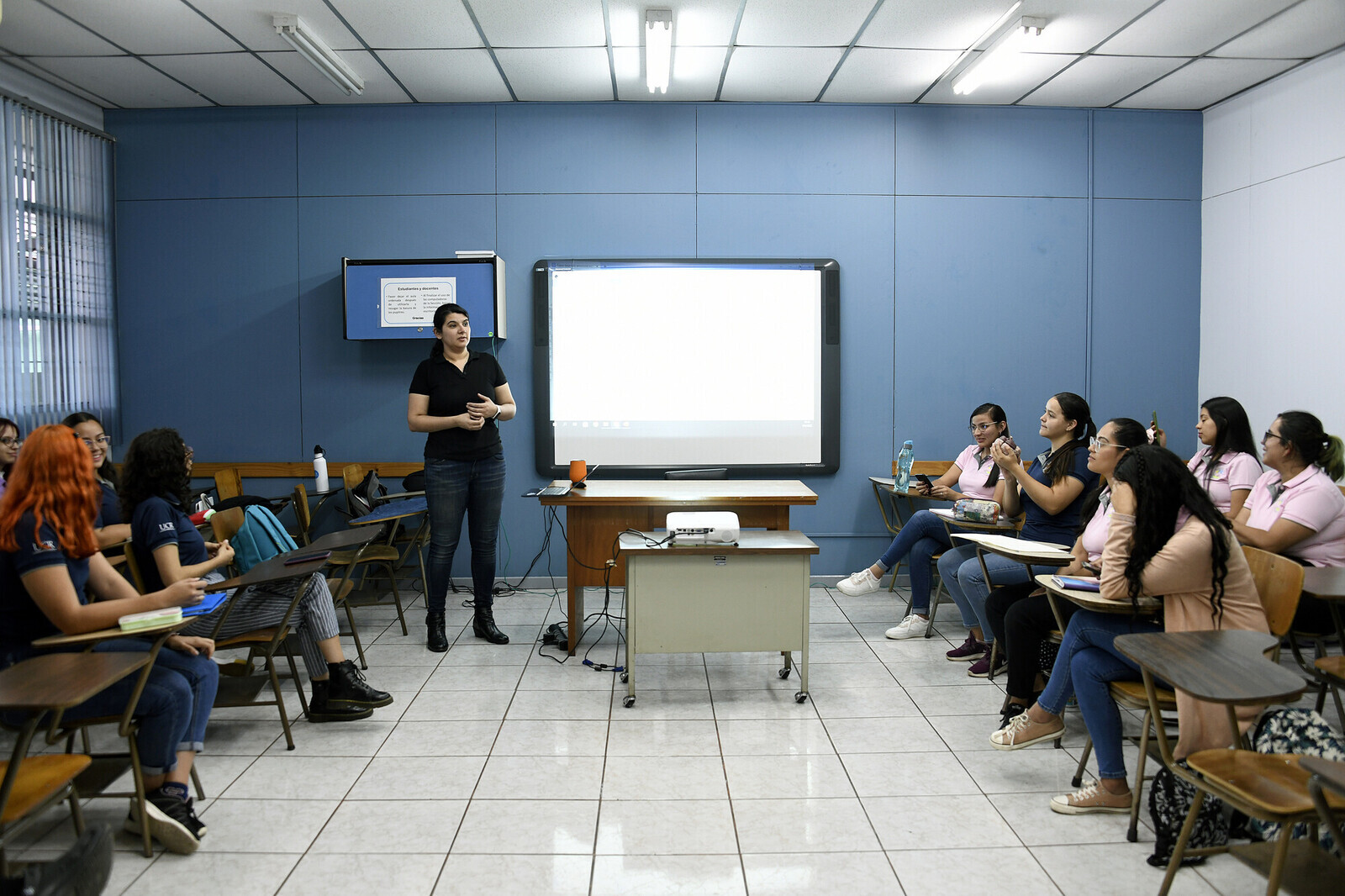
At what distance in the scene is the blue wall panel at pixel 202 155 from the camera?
5.24m

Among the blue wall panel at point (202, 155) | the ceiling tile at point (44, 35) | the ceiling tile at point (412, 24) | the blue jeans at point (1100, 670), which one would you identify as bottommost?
the blue jeans at point (1100, 670)

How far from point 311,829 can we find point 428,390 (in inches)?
88.7

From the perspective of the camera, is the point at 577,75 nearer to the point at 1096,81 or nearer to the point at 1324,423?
the point at 1096,81

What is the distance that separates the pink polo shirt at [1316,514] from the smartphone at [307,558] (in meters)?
3.71

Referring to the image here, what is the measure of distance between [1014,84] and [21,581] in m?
5.47

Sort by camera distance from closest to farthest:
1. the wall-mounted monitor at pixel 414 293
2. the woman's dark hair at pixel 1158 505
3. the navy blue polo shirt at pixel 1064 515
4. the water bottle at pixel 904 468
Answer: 1. the woman's dark hair at pixel 1158 505
2. the navy blue polo shirt at pixel 1064 515
3. the water bottle at pixel 904 468
4. the wall-mounted monitor at pixel 414 293

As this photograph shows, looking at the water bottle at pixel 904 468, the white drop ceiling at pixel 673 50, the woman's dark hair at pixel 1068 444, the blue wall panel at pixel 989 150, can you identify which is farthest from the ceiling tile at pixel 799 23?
the water bottle at pixel 904 468

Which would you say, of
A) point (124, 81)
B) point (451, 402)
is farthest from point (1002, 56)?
point (124, 81)

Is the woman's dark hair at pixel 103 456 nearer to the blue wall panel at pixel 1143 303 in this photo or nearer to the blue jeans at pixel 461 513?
the blue jeans at pixel 461 513

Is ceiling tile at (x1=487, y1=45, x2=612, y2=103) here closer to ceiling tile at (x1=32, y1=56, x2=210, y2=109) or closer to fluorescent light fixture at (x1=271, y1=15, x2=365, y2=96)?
fluorescent light fixture at (x1=271, y1=15, x2=365, y2=96)

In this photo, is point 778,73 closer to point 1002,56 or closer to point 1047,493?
point 1002,56

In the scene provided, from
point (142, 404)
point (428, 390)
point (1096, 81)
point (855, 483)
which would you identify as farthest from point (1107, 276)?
point (142, 404)

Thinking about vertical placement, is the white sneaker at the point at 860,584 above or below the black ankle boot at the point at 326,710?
above

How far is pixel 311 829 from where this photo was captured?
236cm
